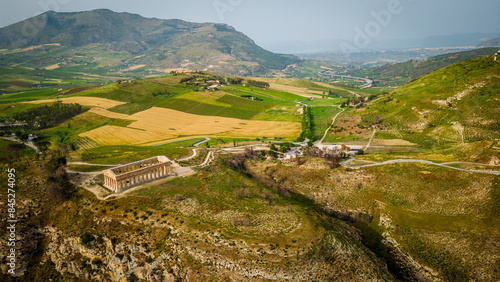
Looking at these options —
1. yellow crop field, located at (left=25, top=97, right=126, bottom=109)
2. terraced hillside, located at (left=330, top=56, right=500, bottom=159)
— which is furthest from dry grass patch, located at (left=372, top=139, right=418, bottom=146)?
yellow crop field, located at (left=25, top=97, right=126, bottom=109)

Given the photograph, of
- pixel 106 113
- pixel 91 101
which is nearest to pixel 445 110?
pixel 106 113

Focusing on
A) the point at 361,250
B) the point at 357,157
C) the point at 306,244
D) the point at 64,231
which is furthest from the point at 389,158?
the point at 64,231

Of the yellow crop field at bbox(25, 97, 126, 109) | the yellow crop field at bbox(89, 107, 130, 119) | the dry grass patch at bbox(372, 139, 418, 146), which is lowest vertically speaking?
the dry grass patch at bbox(372, 139, 418, 146)

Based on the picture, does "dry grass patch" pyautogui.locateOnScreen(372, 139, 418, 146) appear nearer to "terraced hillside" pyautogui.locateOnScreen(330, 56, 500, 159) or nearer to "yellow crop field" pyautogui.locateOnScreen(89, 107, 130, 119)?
"terraced hillside" pyautogui.locateOnScreen(330, 56, 500, 159)

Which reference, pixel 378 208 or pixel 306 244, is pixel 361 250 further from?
pixel 378 208

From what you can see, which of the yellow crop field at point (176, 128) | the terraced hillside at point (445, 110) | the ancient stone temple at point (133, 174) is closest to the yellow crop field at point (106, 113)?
the yellow crop field at point (176, 128)
